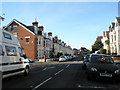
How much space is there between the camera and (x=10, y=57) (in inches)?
398

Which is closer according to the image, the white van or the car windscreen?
the white van

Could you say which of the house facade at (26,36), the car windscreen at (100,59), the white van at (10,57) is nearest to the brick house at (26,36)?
the house facade at (26,36)

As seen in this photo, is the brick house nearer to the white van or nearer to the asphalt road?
the white van

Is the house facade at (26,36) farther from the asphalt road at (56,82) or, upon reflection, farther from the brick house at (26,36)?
the asphalt road at (56,82)

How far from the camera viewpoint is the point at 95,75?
9.59 metres

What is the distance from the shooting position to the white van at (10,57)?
930 centimetres

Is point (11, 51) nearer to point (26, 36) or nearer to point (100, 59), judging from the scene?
point (100, 59)

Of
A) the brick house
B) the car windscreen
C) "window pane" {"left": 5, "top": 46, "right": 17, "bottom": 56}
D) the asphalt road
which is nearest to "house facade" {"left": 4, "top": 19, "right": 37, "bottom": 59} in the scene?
the brick house

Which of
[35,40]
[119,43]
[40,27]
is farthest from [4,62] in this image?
[40,27]

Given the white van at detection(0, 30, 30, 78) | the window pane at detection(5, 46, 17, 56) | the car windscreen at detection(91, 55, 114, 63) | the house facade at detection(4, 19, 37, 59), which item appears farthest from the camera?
the house facade at detection(4, 19, 37, 59)

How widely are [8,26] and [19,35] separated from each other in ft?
13.1

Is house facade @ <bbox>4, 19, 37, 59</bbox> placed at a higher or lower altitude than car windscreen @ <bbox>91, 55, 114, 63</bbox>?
higher

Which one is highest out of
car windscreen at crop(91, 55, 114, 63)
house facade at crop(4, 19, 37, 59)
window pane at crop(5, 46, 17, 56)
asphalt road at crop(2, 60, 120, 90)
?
house facade at crop(4, 19, 37, 59)

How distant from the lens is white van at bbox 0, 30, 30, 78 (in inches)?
366
